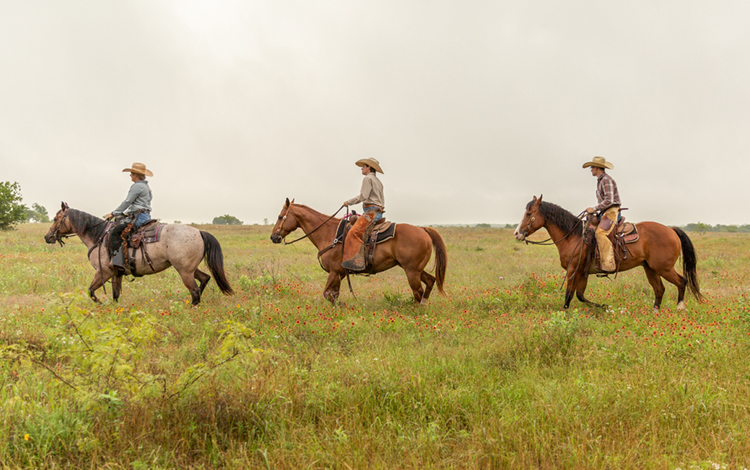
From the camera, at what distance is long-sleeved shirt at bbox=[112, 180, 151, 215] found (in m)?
8.26

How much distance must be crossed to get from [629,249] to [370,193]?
602cm

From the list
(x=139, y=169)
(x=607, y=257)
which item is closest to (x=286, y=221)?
(x=139, y=169)

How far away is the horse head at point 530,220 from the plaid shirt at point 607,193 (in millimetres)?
1240

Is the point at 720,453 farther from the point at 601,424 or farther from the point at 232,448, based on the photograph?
the point at 232,448

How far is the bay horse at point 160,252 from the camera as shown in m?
8.52

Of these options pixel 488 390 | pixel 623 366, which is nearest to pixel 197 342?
pixel 488 390

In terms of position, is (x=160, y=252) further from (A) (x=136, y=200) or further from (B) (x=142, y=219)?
(A) (x=136, y=200)

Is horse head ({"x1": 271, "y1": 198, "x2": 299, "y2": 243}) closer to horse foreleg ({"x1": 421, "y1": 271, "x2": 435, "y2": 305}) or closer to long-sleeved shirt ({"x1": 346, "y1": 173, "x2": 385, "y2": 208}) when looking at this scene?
long-sleeved shirt ({"x1": 346, "y1": 173, "x2": 385, "y2": 208})

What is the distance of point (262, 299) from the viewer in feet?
29.9

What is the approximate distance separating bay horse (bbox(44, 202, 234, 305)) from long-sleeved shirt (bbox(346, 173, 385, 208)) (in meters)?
3.52

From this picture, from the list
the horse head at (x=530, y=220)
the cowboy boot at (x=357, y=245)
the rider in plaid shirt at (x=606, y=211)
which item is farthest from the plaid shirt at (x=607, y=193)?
the cowboy boot at (x=357, y=245)

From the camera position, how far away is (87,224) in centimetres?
898

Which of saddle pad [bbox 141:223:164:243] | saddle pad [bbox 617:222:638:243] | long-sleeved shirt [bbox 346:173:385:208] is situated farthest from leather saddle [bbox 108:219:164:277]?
saddle pad [bbox 617:222:638:243]

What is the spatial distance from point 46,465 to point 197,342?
312 cm
